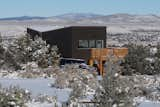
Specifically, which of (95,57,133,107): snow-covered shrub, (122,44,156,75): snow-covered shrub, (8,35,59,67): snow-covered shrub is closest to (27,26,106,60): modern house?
(122,44,156,75): snow-covered shrub

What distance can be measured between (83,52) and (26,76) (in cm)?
2711

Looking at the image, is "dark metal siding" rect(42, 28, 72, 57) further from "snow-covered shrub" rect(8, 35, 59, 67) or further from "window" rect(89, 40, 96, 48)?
"snow-covered shrub" rect(8, 35, 59, 67)

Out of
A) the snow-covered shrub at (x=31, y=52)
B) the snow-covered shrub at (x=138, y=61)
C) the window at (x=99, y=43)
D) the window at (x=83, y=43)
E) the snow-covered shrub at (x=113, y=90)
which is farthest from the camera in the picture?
the window at (x=83, y=43)

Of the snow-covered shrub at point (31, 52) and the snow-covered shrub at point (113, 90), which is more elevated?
the snow-covered shrub at point (113, 90)

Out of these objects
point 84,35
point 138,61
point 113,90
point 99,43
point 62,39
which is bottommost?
point 138,61

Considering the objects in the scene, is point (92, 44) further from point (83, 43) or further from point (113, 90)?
point (113, 90)

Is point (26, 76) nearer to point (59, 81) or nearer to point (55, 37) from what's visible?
→ point (59, 81)

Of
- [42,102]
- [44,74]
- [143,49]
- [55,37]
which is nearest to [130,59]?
[143,49]

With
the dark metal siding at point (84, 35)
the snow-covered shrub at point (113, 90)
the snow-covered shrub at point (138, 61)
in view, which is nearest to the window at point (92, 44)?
the dark metal siding at point (84, 35)

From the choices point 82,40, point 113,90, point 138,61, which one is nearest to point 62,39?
point 82,40

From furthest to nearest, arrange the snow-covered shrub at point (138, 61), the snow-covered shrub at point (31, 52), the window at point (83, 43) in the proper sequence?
the window at point (83, 43) < the snow-covered shrub at point (138, 61) < the snow-covered shrub at point (31, 52)

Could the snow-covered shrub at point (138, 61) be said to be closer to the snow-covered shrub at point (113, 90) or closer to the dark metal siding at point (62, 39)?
the dark metal siding at point (62, 39)

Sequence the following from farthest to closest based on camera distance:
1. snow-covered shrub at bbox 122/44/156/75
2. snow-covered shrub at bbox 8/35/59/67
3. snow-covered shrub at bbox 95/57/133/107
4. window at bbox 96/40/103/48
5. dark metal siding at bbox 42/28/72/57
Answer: dark metal siding at bbox 42/28/72/57 → window at bbox 96/40/103/48 → snow-covered shrub at bbox 122/44/156/75 → snow-covered shrub at bbox 8/35/59/67 → snow-covered shrub at bbox 95/57/133/107

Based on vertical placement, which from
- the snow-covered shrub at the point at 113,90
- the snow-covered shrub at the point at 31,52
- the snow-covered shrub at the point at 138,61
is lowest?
the snow-covered shrub at the point at 138,61
